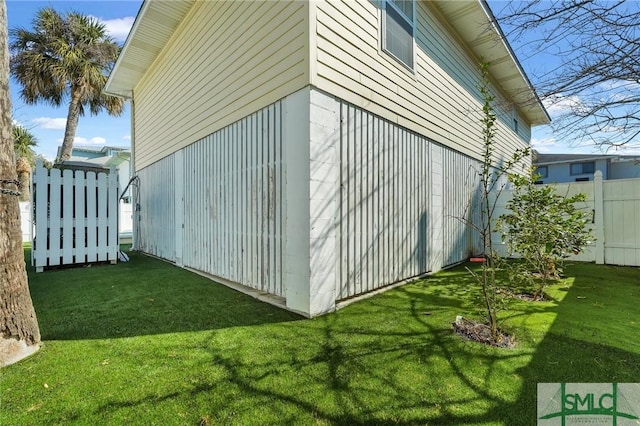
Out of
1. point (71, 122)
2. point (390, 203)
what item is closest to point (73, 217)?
point (390, 203)

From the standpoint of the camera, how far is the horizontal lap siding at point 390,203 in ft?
13.3

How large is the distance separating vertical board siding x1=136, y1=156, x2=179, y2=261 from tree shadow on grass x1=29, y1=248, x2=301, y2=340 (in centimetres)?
185

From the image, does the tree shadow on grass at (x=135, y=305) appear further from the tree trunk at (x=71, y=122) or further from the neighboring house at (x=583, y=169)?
the neighboring house at (x=583, y=169)

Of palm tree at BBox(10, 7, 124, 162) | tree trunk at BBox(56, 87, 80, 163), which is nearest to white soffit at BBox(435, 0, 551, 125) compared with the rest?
palm tree at BBox(10, 7, 124, 162)

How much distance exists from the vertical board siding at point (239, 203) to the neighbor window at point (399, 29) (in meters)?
2.33

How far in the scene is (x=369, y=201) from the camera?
439 cm

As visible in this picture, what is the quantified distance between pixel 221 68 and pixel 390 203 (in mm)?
3715

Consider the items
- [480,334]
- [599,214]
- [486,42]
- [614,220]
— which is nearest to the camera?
[480,334]

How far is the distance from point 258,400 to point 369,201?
3002mm

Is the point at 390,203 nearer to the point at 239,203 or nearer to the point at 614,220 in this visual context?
the point at 239,203

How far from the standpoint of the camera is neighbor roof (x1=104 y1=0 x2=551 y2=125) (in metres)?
6.27

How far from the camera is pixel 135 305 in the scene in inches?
154

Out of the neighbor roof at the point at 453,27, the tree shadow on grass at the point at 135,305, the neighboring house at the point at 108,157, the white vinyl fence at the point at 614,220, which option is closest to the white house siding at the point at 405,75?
the neighbor roof at the point at 453,27

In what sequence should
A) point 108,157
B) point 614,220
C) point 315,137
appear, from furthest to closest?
point 108,157 < point 614,220 < point 315,137
